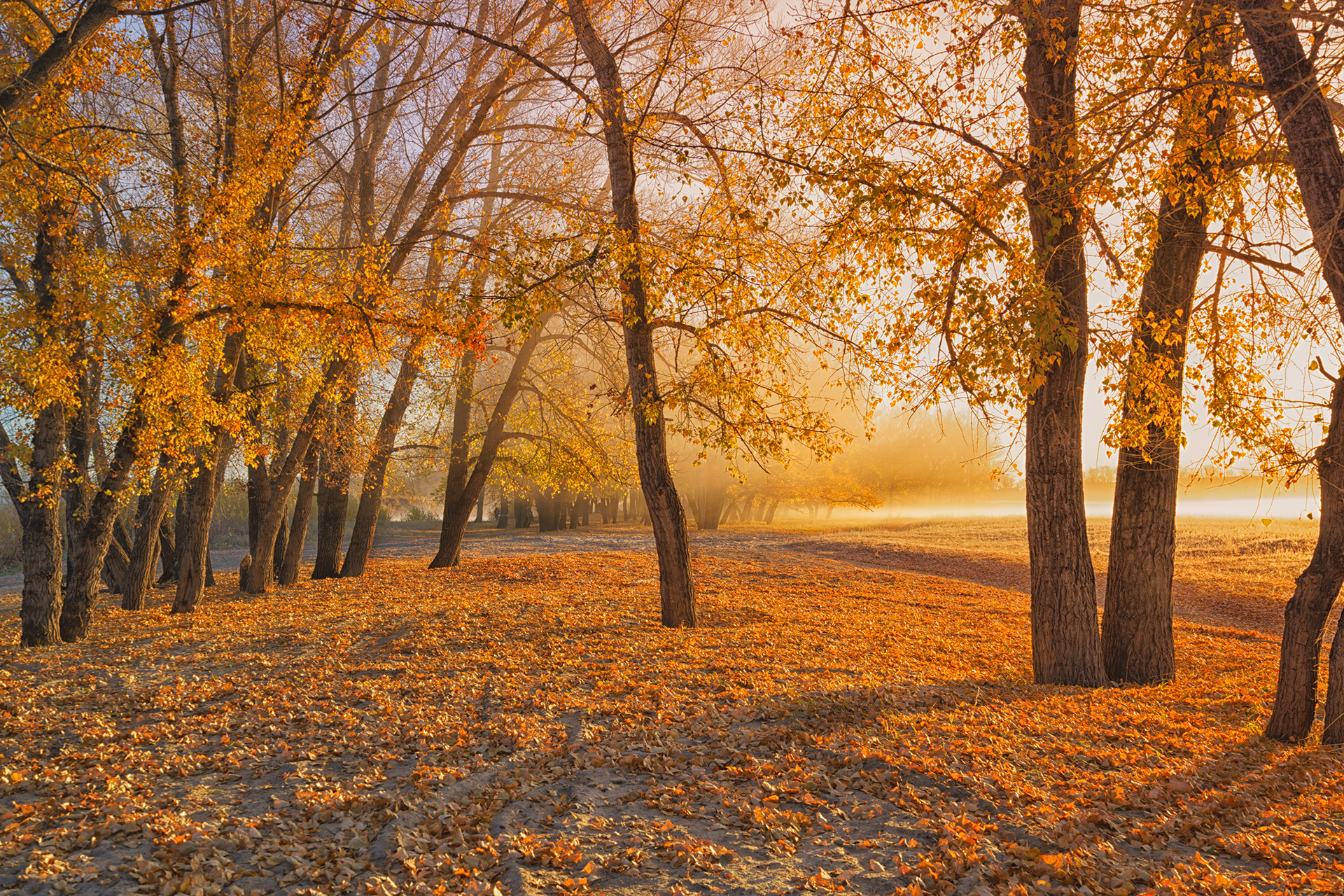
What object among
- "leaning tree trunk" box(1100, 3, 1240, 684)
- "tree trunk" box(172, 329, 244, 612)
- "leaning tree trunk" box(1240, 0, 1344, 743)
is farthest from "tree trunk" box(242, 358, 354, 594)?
"leaning tree trunk" box(1240, 0, 1344, 743)

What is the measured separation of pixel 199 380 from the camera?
9.10 m

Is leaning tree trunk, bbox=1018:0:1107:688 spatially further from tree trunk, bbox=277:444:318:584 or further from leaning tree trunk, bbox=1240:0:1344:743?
tree trunk, bbox=277:444:318:584

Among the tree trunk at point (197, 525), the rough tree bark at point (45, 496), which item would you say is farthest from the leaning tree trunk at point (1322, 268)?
the tree trunk at point (197, 525)

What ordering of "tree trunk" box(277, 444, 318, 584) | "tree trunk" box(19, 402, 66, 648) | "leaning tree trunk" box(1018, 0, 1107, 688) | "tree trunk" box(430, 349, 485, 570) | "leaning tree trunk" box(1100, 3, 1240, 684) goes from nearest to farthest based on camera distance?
"leaning tree trunk" box(1100, 3, 1240, 684), "leaning tree trunk" box(1018, 0, 1107, 688), "tree trunk" box(19, 402, 66, 648), "tree trunk" box(277, 444, 318, 584), "tree trunk" box(430, 349, 485, 570)

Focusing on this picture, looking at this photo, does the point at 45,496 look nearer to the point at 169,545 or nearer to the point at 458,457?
the point at 169,545

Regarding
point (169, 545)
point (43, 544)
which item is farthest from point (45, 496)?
point (169, 545)

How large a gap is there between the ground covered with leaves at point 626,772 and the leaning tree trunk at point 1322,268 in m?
0.45

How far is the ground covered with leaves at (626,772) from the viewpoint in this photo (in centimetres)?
358

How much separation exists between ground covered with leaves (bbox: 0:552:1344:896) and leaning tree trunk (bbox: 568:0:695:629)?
962 mm

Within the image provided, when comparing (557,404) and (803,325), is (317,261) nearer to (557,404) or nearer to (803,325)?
(557,404)

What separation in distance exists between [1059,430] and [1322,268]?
94.5 inches

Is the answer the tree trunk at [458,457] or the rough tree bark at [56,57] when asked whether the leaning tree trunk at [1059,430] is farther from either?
the tree trunk at [458,457]

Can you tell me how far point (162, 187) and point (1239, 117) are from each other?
492 inches

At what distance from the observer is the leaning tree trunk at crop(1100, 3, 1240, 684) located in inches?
249
